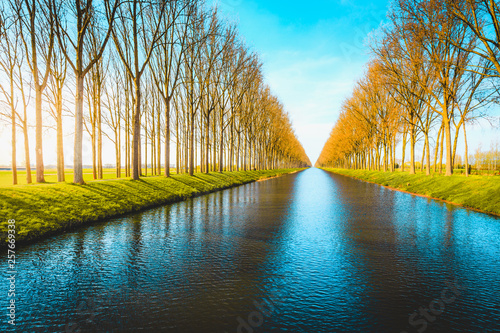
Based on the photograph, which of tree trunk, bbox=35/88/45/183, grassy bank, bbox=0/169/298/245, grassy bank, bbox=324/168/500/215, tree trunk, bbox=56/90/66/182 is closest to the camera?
grassy bank, bbox=0/169/298/245

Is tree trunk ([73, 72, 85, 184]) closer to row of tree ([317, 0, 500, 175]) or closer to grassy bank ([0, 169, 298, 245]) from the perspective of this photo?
grassy bank ([0, 169, 298, 245])

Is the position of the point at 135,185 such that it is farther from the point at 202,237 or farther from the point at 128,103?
the point at 128,103

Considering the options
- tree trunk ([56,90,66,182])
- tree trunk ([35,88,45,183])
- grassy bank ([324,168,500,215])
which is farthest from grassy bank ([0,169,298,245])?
grassy bank ([324,168,500,215])

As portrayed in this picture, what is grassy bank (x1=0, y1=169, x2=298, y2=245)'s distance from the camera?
24.7ft

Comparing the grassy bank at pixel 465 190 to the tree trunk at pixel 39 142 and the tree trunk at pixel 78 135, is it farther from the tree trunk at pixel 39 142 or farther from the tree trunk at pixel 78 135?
the tree trunk at pixel 39 142

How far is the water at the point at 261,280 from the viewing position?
3388mm

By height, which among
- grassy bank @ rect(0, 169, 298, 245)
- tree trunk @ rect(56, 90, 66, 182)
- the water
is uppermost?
tree trunk @ rect(56, 90, 66, 182)

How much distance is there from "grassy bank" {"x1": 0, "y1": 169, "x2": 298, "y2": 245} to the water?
692 millimetres

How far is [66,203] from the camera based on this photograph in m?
9.75

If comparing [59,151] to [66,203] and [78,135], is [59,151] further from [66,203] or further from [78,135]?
[66,203]

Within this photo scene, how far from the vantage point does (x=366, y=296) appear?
13.1ft

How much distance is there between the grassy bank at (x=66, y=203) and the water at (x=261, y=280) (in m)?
0.69

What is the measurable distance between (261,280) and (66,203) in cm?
813

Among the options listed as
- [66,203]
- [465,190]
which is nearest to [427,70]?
[465,190]
